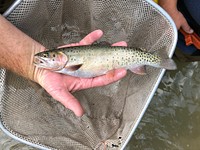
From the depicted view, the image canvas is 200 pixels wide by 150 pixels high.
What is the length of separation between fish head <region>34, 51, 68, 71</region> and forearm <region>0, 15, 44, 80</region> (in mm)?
139

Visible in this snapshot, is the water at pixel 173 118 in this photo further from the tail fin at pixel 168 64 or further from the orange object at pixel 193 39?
the tail fin at pixel 168 64

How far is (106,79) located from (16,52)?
557mm

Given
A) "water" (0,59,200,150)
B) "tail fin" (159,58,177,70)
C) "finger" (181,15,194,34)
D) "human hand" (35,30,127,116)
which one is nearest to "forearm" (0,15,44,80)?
"human hand" (35,30,127,116)

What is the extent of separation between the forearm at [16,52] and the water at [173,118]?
95 cm

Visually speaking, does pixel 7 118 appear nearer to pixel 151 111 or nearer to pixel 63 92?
pixel 63 92

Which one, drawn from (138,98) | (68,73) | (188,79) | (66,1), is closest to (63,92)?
(68,73)

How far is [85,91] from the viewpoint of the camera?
2.59m

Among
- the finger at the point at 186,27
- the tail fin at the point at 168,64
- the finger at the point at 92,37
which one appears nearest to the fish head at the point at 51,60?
the finger at the point at 92,37

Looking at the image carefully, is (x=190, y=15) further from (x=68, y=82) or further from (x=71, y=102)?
(x=71, y=102)

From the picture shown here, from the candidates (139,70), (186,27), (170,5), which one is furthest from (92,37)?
(186,27)

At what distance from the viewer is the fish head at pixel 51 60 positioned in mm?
2074

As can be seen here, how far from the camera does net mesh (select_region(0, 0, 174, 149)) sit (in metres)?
2.28

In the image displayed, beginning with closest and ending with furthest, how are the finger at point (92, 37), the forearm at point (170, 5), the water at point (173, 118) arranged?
1. the finger at point (92, 37)
2. the forearm at point (170, 5)
3. the water at point (173, 118)

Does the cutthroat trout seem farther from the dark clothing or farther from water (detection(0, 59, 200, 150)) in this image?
water (detection(0, 59, 200, 150))
